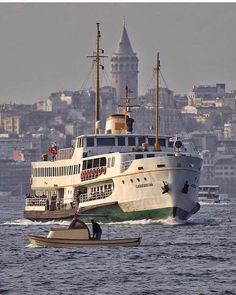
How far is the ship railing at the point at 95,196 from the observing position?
9700 cm

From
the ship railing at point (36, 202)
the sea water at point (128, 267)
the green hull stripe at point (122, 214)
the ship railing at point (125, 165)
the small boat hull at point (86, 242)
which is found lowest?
the sea water at point (128, 267)

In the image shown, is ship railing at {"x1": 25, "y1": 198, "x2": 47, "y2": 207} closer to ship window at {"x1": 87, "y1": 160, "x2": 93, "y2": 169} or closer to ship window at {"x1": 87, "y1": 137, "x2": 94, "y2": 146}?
ship window at {"x1": 87, "y1": 137, "x2": 94, "y2": 146}

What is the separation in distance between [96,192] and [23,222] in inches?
350

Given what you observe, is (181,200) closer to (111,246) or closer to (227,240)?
(227,240)

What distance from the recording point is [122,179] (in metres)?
95.4

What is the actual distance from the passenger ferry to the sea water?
8827mm

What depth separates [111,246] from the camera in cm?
7369

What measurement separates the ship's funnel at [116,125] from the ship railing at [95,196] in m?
5.69

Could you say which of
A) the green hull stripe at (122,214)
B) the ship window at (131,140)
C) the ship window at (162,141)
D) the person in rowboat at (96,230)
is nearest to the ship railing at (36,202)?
the ship window at (131,140)

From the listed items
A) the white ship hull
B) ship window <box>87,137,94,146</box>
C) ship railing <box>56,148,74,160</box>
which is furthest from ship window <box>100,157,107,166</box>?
ship railing <box>56,148,74,160</box>

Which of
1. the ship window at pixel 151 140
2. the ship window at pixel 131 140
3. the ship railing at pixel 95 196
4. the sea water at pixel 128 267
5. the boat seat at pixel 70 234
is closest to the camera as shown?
the sea water at pixel 128 267

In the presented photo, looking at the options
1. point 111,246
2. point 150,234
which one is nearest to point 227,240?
point 150,234

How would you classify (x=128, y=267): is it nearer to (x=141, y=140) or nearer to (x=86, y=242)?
(x=86, y=242)

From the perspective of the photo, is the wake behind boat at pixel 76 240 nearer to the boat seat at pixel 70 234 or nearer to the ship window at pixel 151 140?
the boat seat at pixel 70 234
